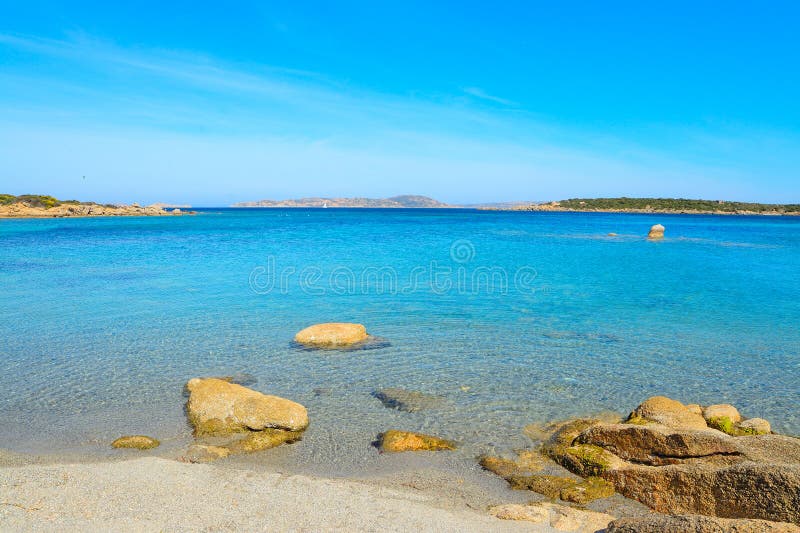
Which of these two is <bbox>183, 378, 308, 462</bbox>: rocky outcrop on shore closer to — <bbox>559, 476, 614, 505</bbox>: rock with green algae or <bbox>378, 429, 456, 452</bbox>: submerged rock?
<bbox>378, 429, 456, 452</bbox>: submerged rock

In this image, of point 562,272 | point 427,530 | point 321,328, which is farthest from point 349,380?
point 562,272

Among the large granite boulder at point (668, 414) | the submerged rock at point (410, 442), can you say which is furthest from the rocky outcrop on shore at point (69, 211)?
the large granite boulder at point (668, 414)

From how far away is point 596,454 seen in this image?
795 centimetres

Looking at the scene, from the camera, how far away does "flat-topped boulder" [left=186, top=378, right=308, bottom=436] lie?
9.11 m

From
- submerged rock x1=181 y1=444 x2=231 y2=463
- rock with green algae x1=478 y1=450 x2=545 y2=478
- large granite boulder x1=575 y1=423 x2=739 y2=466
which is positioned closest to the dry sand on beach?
submerged rock x1=181 y1=444 x2=231 y2=463

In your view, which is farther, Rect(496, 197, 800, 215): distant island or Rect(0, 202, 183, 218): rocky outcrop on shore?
Rect(496, 197, 800, 215): distant island

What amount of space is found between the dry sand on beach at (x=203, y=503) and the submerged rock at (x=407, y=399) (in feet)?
10.1

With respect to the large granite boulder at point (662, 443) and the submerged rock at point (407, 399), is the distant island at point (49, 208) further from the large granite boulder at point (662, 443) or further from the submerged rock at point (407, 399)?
the large granite boulder at point (662, 443)

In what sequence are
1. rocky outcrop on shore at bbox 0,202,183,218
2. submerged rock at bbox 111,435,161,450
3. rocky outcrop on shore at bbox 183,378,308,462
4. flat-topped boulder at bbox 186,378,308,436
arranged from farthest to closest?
1. rocky outcrop on shore at bbox 0,202,183,218
2. flat-topped boulder at bbox 186,378,308,436
3. rocky outcrop on shore at bbox 183,378,308,462
4. submerged rock at bbox 111,435,161,450

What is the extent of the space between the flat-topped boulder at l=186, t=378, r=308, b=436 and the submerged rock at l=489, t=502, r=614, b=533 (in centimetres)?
405

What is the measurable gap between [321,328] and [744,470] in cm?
1085

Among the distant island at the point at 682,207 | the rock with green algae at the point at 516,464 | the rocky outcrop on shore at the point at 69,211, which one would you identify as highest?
the distant island at the point at 682,207

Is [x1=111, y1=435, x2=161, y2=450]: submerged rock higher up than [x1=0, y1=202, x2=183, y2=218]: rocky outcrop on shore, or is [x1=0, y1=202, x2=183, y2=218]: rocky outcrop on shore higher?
[x1=0, y1=202, x2=183, y2=218]: rocky outcrop on shore

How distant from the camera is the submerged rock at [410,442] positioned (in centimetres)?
868
